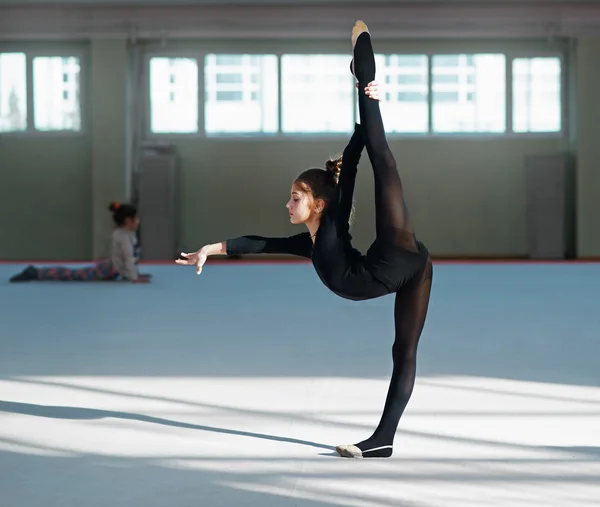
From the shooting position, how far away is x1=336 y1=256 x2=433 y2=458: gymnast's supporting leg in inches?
106

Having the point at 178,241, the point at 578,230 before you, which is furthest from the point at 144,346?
the point at 578,230

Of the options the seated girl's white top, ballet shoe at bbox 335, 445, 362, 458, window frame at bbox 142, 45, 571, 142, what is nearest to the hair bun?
ballet shoe at bbox 335, 445, 362, 458

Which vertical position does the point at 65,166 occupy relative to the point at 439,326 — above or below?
above

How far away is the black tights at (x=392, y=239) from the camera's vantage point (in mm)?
2619

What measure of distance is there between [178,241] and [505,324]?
8.07m

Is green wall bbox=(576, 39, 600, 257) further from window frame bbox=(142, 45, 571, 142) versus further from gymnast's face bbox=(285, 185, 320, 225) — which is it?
gymnast's face bbox=(285, 185, 320, 225)

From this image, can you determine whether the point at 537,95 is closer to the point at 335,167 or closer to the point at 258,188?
the point at 258,188

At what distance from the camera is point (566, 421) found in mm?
3158

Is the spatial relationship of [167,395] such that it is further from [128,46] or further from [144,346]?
[128,46]

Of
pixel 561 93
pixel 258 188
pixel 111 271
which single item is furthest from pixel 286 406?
pixel 561 93

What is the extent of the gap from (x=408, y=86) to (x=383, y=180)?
36.4 ft

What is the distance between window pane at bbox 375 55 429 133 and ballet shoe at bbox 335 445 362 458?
435 inches

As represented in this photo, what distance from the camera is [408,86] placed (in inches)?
529

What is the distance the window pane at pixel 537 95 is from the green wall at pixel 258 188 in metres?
0.23
